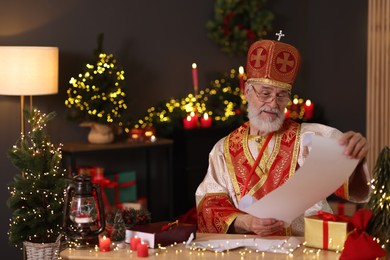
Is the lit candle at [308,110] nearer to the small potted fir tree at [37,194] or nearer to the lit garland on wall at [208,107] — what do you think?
the lit garland on wall at [208,107]

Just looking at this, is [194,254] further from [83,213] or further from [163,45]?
[163,45]

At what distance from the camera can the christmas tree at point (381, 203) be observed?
2648 millimetres

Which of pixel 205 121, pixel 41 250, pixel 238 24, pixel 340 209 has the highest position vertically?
pixel 238 24

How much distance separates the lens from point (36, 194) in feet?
11.7

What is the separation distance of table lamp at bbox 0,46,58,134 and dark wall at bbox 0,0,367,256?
51 centimetres

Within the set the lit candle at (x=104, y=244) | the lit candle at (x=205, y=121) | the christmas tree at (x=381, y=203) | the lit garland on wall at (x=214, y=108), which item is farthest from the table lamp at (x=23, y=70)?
the christmas tree at (x=381, y=203)

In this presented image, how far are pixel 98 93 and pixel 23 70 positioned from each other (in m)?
0.72

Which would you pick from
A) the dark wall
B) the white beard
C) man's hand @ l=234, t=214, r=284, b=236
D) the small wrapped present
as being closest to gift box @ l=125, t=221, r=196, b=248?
man's hand @ l=234, t=214, r=284, b=236

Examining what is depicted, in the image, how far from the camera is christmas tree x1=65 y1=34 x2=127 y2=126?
18.6 feet

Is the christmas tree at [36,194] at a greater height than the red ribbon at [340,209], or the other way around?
the christmas tree at [36,194]

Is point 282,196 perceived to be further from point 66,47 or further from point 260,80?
point 66,47

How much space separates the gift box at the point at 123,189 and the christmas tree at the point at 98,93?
0.58m

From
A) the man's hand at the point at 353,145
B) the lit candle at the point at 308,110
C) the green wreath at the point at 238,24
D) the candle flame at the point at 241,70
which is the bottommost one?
the lit candle at the point at 308,110

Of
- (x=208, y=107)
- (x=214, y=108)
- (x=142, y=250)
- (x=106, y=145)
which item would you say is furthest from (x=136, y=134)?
(x=142, y=250)
